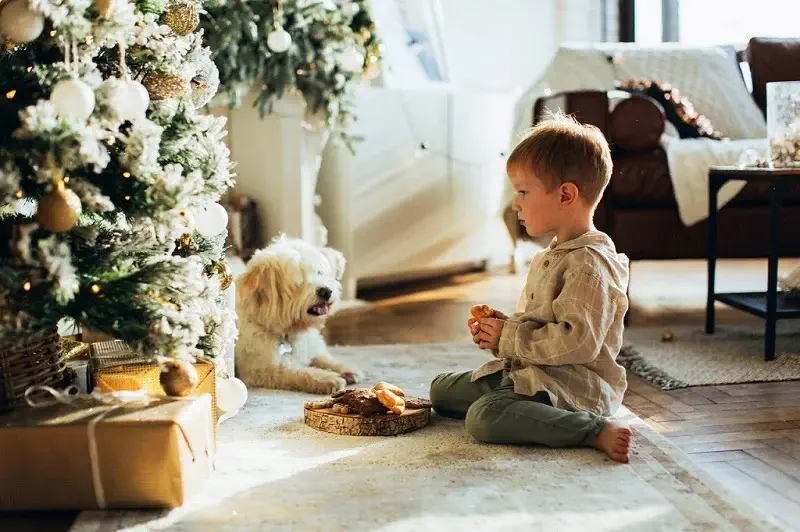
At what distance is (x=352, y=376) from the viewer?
279 cm

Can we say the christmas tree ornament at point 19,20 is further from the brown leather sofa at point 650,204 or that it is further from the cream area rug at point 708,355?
the brown leather sofa at point 650,204

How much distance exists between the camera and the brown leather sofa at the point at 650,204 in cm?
366

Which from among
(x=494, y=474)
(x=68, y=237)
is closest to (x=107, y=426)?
(x=68, y=237)

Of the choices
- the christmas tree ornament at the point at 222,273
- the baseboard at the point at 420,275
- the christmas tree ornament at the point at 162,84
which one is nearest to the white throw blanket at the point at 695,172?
the baseboard at the point at 420,275

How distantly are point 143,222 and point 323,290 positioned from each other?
87 cm

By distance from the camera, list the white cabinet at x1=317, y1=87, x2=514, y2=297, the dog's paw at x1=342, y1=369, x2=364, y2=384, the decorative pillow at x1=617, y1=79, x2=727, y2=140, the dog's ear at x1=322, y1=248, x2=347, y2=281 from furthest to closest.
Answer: the white cabinet at x1=317, y1=87, x2=514, y2=297, the decorative pillow at x1=617, y1=79, x2=727, y2=140, the dog's ear at x1=322, y1=248, x2=347, y2=281, the dog's paw at x1=342, y1=369, x2=364, y2=384

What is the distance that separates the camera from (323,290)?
2.74 metres

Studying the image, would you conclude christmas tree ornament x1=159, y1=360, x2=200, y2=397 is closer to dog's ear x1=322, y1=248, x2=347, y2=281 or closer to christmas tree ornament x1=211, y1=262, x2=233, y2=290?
christmas tree ornament x1=211, y1=262, x2=233, y2=290

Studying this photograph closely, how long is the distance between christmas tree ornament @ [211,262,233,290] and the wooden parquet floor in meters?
1.06

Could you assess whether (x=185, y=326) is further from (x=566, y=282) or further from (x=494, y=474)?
(x=566, y=282)

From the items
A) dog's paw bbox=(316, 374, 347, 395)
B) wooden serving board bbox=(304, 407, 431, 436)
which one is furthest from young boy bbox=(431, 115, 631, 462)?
dog's paw bbox=(316, 374, 347, 395)

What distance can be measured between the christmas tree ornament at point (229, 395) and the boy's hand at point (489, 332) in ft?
1.78

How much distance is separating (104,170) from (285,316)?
36.2 inches

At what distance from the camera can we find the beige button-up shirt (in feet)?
6.93
